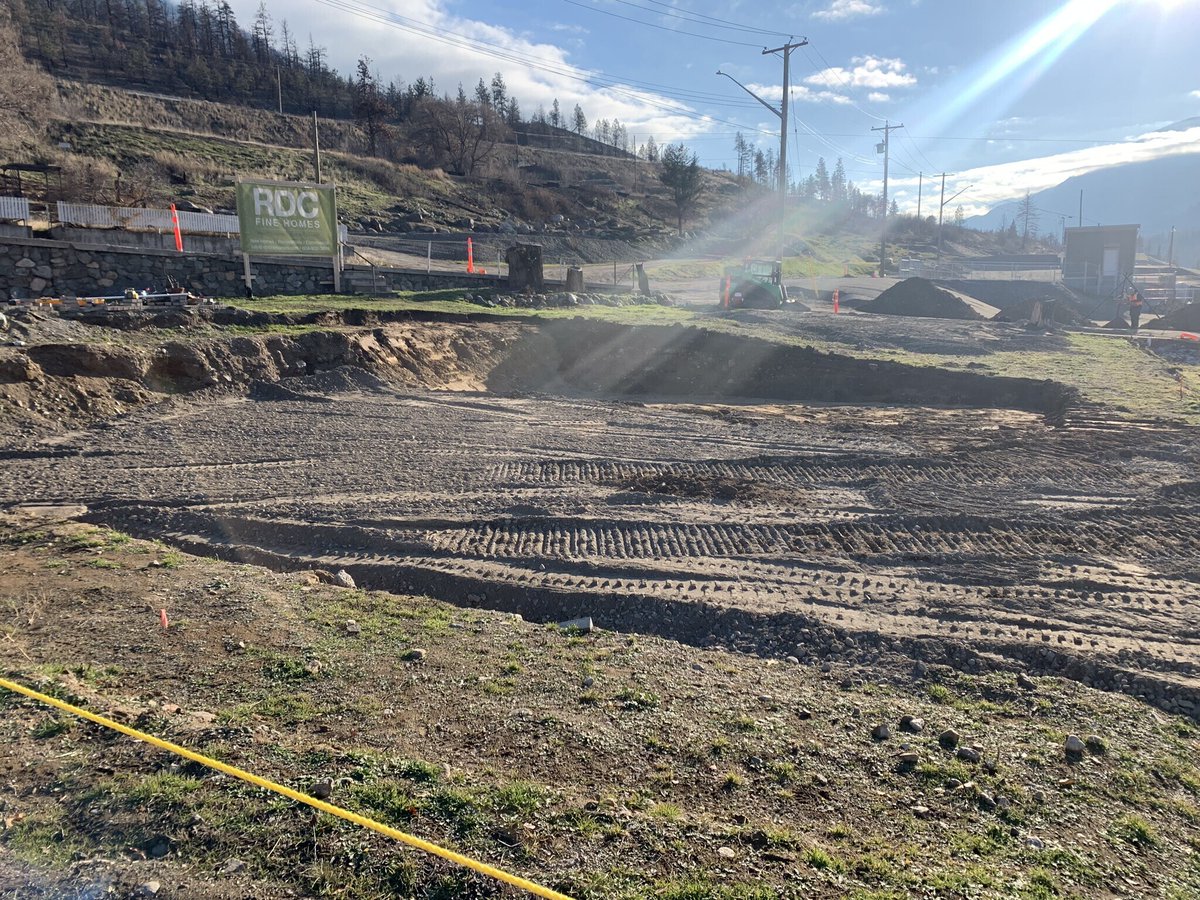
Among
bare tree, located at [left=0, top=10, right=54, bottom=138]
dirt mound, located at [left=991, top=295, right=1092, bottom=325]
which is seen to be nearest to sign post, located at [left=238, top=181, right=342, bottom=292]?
bare tree, located at [left=0, top=10, right=54, bottom=138]

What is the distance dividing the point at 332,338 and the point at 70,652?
12607 mm

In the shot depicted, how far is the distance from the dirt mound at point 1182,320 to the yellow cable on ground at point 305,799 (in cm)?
3538

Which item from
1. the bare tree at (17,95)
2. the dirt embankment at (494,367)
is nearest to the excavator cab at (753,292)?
the dirt embankment at (494,367)

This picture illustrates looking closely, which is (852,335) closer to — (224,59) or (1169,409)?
(1169,409)

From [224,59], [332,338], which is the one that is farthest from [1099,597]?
[224,59]

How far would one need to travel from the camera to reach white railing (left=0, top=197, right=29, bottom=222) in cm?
2002

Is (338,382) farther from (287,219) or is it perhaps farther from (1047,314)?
(1047,314)

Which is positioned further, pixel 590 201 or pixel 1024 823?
pixel 590 201

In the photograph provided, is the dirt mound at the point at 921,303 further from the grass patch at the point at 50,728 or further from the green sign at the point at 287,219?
the grass patch at the point at 50,728

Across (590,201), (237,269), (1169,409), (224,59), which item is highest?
(224,59)

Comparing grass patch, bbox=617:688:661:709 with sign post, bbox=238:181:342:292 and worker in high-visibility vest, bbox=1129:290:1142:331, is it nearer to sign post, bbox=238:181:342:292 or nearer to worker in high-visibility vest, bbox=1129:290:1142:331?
sign post, bbox=238:181:342:292

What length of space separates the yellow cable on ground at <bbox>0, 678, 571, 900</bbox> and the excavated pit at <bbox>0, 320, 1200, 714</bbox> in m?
3.49

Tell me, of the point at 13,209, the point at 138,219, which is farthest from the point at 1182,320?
the point at 13,209

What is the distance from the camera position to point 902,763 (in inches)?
171
